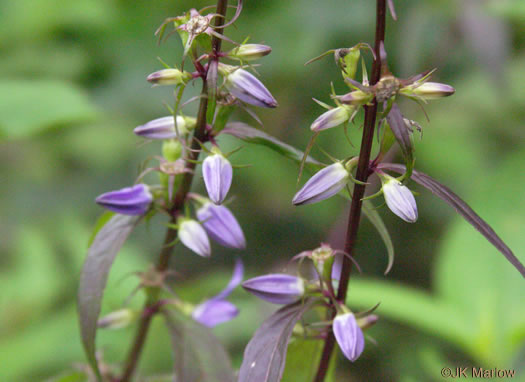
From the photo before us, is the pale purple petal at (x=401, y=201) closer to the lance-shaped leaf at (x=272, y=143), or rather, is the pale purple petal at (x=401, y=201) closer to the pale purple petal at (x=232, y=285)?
the lance-shaped leaf at (x=272, y=143)

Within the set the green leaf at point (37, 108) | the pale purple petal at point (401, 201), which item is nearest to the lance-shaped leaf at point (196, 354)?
the pale purple petal at point (401, 201)

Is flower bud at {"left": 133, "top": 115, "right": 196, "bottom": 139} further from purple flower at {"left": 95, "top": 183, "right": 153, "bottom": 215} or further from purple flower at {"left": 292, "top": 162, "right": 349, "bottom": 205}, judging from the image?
purple flower at {"left": 292, "top": 162, "right": 349, "bottom": 205}

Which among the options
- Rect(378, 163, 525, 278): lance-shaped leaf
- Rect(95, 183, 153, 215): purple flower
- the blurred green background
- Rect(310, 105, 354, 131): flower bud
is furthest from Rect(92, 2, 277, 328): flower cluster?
the blurred green background

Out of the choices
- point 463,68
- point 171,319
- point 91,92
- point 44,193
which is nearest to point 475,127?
point 463,68

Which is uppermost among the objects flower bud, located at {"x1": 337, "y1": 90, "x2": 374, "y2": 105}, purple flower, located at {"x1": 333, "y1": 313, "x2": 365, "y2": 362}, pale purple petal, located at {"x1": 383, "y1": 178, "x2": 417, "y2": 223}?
flower bud, located at {"x1": 337, "y1": 90, "x2": 374, "y2": 105}

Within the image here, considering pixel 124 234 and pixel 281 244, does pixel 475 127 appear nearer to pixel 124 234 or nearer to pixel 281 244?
pixel 281 244

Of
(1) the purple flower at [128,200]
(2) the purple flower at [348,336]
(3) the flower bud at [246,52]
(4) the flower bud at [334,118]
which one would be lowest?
(2) the purple flower at [348,336]

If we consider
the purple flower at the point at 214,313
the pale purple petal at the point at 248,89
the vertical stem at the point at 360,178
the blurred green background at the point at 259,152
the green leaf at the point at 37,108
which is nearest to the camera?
the vertical stem at the point at 360,178
